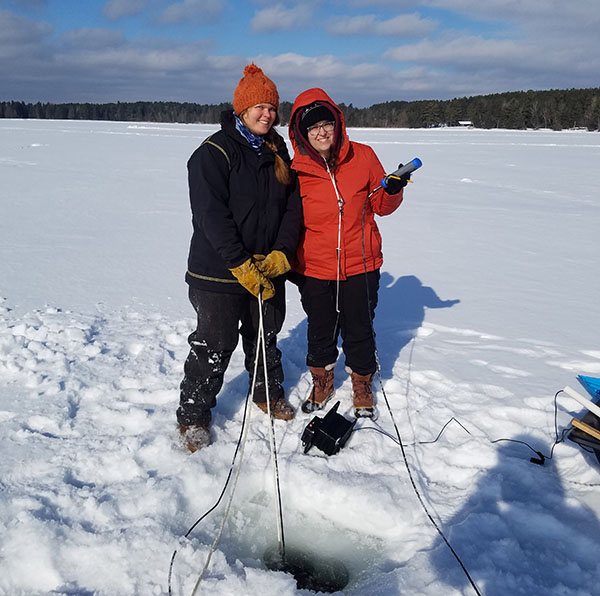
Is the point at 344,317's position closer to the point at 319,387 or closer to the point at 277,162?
the point at 319,387

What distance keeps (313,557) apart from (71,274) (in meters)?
4.23

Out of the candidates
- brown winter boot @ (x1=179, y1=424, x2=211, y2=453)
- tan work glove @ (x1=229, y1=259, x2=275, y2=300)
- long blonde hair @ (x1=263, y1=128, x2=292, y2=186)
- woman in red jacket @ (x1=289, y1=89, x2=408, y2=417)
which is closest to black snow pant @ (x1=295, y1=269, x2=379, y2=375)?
woman in red jacket @ (x1=289, y1=89, x2=408, y2=417)

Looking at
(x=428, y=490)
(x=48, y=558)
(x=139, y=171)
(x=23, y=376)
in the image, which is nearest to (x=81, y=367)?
(x=23, y=376)

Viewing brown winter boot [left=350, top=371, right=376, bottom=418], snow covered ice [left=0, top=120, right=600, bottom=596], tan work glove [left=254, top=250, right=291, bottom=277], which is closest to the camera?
snow covered ice [left=0, top=120, right=600, bottom=596]

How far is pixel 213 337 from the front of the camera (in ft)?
8.15

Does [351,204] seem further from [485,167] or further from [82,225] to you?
[485,167]

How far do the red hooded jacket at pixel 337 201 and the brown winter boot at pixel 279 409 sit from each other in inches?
32.2

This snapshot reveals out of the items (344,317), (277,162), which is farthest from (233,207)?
(344,317)

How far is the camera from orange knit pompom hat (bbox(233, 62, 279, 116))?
2246 mm

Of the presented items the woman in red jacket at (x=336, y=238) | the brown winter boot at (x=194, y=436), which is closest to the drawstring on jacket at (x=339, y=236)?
the woman in red jacket at (x=336, y=238)

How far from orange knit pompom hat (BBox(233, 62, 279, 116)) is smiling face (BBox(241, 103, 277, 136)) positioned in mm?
22

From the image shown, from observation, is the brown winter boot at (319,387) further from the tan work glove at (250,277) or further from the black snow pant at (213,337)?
the tan work glove at (250,277)

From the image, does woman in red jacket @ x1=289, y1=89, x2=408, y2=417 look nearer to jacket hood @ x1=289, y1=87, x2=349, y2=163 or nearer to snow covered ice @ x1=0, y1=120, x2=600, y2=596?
jacket hood @ x1=289, y1=87, x2=349, y2=163

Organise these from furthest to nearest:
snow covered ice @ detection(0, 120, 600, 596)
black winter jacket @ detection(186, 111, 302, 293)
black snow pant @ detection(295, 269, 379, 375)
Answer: black snow pant @ detection(295, 269, 379, 375) < black winter jacket @ detection(186, 111, 302, 293) < snow covered ice @ detection(0, 120, 600, 596)
